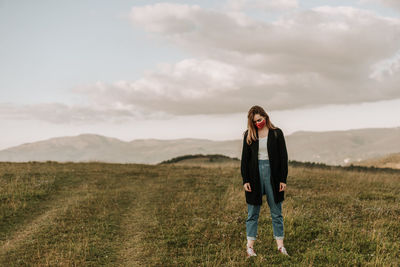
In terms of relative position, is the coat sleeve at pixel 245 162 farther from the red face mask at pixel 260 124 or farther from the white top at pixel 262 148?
the red face mask at pixel 260 124

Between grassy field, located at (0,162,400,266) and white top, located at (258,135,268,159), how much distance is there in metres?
2.58

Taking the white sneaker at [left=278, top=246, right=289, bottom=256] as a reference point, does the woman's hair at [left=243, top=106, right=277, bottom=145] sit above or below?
above

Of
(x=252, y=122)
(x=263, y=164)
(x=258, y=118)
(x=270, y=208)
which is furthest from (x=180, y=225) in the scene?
(x=258, y=118)

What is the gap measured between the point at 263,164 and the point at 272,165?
21 cm

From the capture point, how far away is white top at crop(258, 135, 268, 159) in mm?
7316

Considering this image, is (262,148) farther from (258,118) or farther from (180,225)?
(180,225)

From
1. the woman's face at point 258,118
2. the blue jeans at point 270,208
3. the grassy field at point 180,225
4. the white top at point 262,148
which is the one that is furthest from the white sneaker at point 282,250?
the woman's face at point 258,118

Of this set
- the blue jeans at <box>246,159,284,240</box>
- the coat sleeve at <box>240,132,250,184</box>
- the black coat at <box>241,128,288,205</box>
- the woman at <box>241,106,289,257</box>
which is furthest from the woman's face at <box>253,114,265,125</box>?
the blue jeans at <box>246,159,284,240</box>

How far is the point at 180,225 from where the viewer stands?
1096 centimetres

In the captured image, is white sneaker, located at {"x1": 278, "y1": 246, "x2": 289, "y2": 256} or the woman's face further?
white sneaker, located at {"x1": 278, "y1": 246, "x2": 289, "y2": 256}

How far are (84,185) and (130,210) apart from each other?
641 cm

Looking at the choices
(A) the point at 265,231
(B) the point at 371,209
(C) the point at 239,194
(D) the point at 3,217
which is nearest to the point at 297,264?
(A) the point at 265,231

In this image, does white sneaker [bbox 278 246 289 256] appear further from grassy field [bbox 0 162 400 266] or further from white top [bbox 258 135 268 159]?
white top [bbox 258 135 268 159]

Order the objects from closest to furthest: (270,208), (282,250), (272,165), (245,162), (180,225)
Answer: (272,165)
(270,208)
(245,162)
(282,250)
(180,225)
